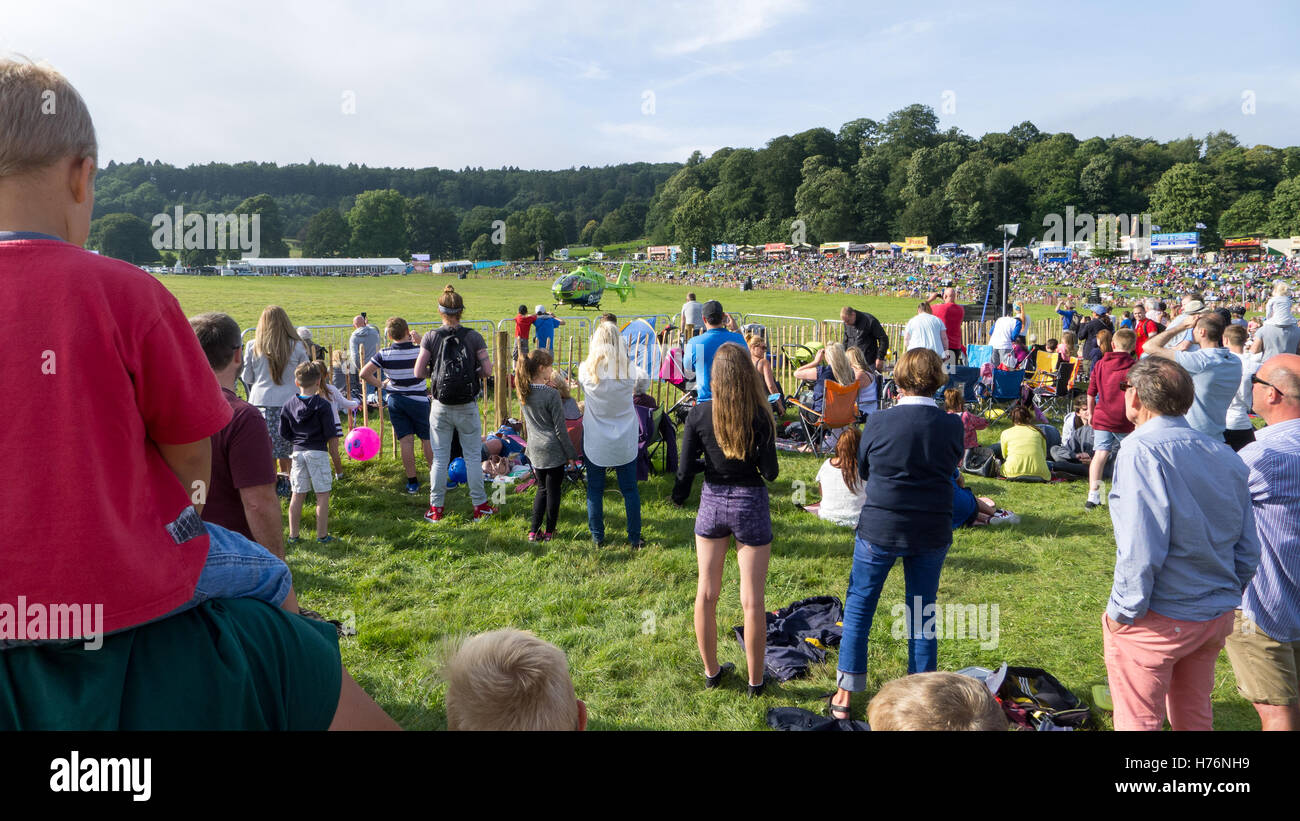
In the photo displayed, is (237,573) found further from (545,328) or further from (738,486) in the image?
(545,328)

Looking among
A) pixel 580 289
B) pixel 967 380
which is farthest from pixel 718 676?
pixel 580 289

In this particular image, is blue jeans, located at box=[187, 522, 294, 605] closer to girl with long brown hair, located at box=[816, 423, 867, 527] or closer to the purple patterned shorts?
the purple patterned shorts

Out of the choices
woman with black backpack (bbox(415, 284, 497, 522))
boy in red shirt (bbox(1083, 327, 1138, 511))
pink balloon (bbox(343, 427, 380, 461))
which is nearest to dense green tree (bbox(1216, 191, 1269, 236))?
boy in red shirt (bbox(1083, 327, 1138, 511))

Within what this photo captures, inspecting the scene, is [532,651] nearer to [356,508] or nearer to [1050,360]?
[356,508]

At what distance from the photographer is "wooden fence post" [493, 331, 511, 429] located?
1011cm

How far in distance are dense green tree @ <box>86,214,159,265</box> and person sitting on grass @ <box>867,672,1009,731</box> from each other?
3803 inches

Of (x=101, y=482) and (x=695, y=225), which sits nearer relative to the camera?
(x=101, y=482)

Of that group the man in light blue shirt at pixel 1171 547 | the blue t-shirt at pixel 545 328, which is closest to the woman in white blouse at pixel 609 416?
the man in light blue shirt at pixel 1171 547

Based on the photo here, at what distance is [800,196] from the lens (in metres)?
105

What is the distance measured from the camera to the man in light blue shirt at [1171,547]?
3010 mm

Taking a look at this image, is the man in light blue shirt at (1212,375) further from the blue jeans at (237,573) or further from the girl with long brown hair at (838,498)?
the blue jeans at (237,573)

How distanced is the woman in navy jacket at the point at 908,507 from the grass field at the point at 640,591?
0.68 m

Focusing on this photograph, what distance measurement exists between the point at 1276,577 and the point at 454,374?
638cm
